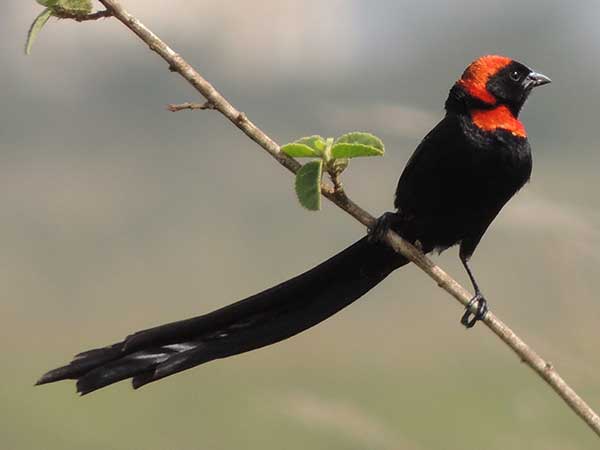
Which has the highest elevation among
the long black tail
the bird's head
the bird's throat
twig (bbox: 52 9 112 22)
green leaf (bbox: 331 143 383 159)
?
the bird's head

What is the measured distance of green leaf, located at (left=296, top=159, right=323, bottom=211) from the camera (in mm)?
1022

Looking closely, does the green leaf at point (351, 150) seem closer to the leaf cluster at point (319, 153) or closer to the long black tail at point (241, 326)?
the leaf cluster at point (319, 153)

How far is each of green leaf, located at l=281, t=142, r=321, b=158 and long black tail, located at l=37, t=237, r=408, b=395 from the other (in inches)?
17.0

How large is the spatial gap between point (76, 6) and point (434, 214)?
0.96m

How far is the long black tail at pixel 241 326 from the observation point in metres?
1.27

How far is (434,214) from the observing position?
5.91 feet

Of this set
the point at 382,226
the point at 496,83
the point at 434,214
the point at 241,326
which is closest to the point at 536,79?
the point at 496,83

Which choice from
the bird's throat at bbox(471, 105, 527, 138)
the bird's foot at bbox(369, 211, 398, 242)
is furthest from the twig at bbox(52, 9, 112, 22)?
the bird's throat at bbox(471, 105, 527, 138)

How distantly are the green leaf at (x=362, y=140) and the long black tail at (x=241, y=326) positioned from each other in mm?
492

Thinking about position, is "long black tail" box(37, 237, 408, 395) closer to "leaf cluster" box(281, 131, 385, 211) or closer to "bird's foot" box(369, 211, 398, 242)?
"bird's foot" box(369, 211, 398, 242)

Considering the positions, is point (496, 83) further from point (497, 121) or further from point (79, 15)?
point (79, 15)

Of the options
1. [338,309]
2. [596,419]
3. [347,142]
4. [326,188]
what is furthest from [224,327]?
[596,419]

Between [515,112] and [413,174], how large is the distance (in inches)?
11.0

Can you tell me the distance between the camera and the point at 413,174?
179 centimetres
